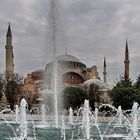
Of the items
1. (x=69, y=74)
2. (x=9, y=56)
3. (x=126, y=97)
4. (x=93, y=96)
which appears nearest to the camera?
(x=126, y=97)

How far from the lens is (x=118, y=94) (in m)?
44.0

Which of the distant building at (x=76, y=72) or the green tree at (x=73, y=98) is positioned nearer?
the green tree at (x=73, y=98)

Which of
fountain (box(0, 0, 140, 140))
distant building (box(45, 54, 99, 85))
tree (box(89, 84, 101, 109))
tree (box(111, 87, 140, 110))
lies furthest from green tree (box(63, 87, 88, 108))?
distant building (box(45, 54, 99, 85))

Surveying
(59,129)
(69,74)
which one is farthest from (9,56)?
(59,129)

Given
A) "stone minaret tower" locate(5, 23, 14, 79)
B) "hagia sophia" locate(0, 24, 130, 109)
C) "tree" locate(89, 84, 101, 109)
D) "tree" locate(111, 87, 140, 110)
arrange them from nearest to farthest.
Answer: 1. "tree" locate(111, 87, 140, 110)
2. "tree" locate(89, 84, 101, 109)
3. "stone minaret tower" locate(5, 23, 14, 79)
4. "hagia sophia" locate(0, 24, 130, 109)

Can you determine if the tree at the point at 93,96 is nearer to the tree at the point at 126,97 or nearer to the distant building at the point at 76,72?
the tree at the point at 126,97

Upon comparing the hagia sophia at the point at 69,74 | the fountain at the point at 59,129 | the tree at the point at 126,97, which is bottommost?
the fountain at the point at 59,129

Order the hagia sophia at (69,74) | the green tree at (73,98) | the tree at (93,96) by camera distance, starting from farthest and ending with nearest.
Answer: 1. the hagia sophia at (69,74)
2. the tree at (93,96)
3. the green tree at (73,98)

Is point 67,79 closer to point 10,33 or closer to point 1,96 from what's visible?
point 10,33

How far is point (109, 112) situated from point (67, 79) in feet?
128

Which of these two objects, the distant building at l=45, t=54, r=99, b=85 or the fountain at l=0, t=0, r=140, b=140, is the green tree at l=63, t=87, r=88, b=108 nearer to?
the fountain at l=0, t=0, r=140, b=140

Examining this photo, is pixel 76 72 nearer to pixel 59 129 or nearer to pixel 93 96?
pixel 93 96

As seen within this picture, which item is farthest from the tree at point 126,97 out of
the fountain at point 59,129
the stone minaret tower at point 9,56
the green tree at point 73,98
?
the stone minaret tower at point 9,56

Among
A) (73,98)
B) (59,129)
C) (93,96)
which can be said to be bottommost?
(59,129)
